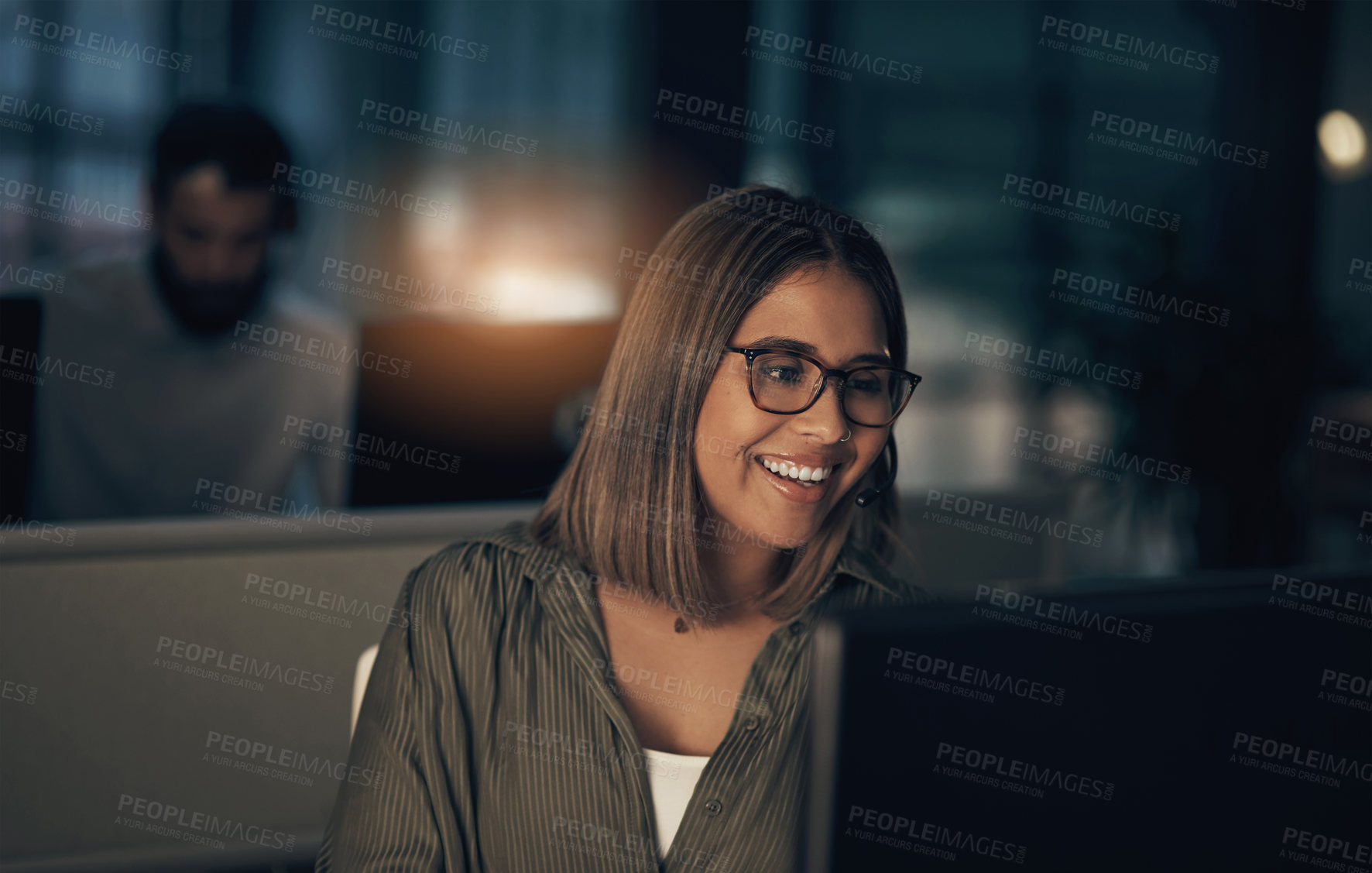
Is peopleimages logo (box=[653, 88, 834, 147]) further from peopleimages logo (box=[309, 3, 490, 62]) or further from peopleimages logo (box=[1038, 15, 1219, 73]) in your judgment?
peopleimages logo (box=[309, 3, 490, 62])

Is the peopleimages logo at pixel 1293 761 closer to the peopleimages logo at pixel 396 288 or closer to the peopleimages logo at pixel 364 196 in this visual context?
the peopleimages logo at pixel 396 288

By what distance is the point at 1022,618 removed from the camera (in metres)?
0.54

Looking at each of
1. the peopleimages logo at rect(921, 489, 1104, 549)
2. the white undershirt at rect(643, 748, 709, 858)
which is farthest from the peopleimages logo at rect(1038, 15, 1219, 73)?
the white undershirt at rect(643, 748, 709, 858)

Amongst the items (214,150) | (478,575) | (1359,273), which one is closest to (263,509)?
(214,150)

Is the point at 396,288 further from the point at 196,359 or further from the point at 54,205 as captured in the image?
the point at 196,359

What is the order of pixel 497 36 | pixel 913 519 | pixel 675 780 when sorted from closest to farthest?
pixel 675 780
pixel 913 519
pixel 497 36

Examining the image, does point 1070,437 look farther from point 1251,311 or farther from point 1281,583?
point 1281,583

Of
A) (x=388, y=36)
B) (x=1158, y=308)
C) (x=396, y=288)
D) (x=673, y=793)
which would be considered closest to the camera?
(x=673, y=793)

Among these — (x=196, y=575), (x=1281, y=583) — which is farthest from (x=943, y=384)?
(x=1281, y=583)

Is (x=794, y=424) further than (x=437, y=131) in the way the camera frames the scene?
No

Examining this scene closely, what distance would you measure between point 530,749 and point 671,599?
258 millimetres

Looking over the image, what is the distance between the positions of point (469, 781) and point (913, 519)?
1.32 meters

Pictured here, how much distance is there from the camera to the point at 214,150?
2.49m

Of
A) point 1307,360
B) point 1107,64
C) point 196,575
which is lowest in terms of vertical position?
point 196,575
